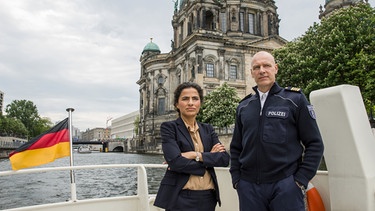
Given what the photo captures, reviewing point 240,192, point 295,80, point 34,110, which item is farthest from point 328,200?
point 34,110

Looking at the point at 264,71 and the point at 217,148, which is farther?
the point at 217,148

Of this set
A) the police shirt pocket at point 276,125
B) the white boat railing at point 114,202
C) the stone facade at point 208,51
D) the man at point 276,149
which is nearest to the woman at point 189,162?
the man at point 276,149

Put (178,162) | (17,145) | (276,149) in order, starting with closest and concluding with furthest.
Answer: (276,149) → (178,162) → (17,145)

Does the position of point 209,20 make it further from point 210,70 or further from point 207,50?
point 210,70

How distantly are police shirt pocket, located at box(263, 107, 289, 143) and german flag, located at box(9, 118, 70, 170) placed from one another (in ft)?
9.43

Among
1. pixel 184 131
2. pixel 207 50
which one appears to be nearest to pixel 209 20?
pixel 207 50

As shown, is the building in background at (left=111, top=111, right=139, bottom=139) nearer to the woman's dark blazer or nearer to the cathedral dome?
the cathedral dome

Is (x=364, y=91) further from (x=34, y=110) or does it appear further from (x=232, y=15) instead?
(x=34, y=110)

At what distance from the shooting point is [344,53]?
2005 centimetres

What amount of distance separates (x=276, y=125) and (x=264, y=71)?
473 mm

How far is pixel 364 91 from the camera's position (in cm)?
1972

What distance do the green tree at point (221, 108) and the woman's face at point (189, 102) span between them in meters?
31.7

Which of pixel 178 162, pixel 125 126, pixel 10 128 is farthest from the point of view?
pixel 125 126

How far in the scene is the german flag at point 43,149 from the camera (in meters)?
3.90
